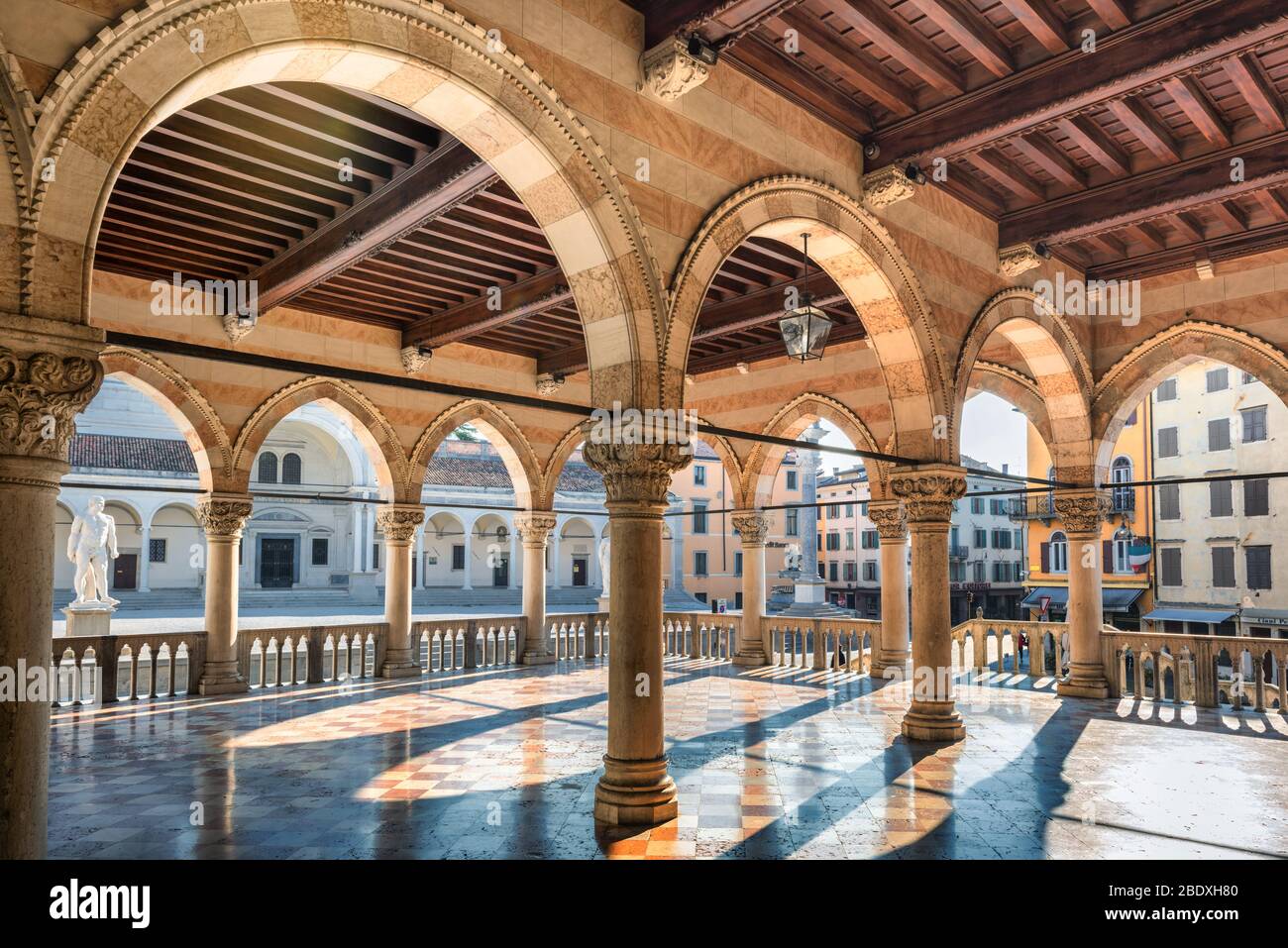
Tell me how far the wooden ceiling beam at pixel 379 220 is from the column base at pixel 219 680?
18.2 feet

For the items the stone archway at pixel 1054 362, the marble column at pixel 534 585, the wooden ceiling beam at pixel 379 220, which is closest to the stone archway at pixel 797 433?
the stone archway at pixel 1054 362

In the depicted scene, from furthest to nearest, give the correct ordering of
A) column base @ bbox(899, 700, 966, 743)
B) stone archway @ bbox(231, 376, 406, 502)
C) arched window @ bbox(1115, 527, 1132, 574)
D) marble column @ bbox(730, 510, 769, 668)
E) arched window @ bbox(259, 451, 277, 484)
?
arched window @ bbox(259, 451, 277, 484) → arched window @ bbox(1115, 527, 1132, 574) → marble column @ bbox(730, 510, 769, 668) → stone archway @ bbox(231, 376, 406, 502) → column base @ bbox(899, 700, 966, 743)

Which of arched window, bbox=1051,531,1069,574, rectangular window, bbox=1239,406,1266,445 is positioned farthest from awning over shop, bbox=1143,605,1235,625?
arched window, bbox=1051,531,1069,574

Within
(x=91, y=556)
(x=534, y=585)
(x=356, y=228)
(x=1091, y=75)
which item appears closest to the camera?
(x=1091, y=75)

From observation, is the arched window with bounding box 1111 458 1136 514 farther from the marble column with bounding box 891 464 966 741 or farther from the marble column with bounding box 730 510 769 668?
the marble column with bounding box 891 464 966 741

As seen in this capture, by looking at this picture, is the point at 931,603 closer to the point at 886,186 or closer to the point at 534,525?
the point at 886,186

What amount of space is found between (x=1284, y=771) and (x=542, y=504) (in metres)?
11.6

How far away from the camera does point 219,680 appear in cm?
1255

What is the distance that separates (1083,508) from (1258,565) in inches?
697

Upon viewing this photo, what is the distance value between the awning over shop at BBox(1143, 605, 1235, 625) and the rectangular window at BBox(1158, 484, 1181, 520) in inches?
121

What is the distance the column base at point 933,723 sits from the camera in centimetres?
908

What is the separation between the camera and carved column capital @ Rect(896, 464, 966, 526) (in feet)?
30.1

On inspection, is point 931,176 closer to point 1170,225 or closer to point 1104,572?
point 1170,225

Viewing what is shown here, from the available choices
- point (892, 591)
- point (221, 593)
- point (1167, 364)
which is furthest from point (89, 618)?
point (1167, 364)
